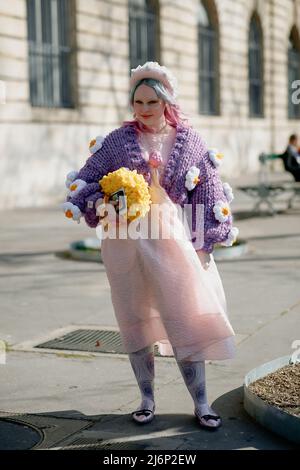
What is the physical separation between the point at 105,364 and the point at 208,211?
150 cm

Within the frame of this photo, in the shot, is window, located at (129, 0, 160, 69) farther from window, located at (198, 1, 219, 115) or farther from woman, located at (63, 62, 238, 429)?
woman, located at (63, 62, 238, 429)

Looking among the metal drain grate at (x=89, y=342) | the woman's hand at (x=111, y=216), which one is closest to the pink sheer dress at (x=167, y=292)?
the woman's hand at (x=111, y=216)

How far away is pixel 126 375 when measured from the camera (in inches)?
191

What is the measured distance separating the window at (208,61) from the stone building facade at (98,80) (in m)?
0.04

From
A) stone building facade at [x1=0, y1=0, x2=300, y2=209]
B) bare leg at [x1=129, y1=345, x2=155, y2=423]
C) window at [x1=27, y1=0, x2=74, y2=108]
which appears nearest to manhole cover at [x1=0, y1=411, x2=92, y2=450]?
bare leg at [x1=129, y1=345, x2=155, y2=423]

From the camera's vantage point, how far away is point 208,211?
4098 millimetres

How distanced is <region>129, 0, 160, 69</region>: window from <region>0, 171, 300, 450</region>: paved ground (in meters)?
11.1

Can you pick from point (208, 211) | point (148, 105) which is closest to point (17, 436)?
point (208, 211)

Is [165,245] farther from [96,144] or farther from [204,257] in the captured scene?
[96,144]

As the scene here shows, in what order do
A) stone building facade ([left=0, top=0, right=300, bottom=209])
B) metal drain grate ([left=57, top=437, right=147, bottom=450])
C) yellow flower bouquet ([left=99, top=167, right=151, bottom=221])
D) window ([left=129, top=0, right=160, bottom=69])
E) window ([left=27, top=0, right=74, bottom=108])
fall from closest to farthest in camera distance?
metal drain grate ([left=57, top=437, right=147, bottom=450]) < yellow flower bouquet ([left=99, top=167, right=151, bottom=221]) < stone building facade ([left=0, top=0, right=300, bottom=209]) < window ([left=27, top=0, right=74, bottom=108]) < window ([left=129, top=0, right=160, bottom=69])

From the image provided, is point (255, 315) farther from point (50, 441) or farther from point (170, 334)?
point (50, 441)

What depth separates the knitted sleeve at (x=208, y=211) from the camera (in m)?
4.09

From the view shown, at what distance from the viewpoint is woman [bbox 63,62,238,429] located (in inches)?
157

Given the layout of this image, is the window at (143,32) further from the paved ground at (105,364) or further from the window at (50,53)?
the paved ground at (105,364)
